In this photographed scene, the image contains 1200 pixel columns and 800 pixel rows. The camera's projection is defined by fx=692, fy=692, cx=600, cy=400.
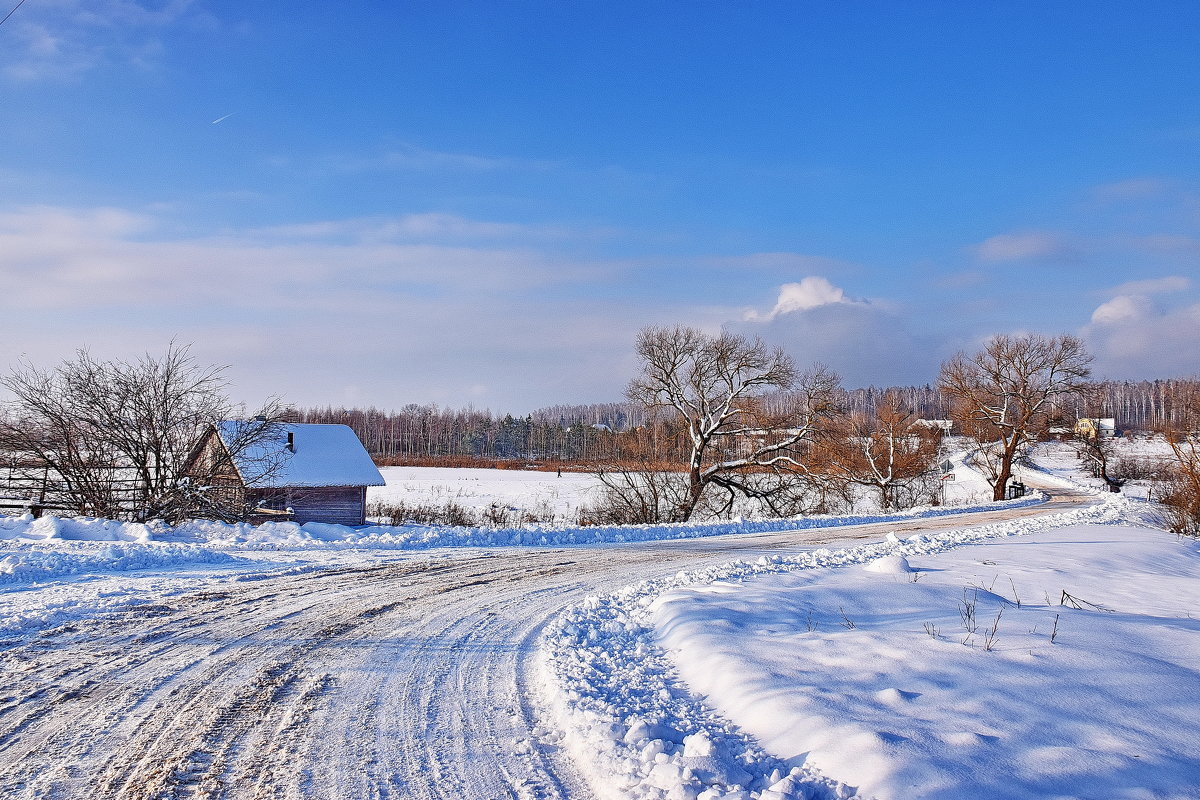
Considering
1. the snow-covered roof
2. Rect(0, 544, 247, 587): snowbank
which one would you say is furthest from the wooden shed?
Rect(0, 544, 247, 587): snowbank

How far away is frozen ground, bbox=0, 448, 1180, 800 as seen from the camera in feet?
12.7

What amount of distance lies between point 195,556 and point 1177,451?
3446 centimetres

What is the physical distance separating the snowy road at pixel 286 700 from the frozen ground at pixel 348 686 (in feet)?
0.07

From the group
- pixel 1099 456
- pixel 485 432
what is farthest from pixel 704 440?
pixel 485 432

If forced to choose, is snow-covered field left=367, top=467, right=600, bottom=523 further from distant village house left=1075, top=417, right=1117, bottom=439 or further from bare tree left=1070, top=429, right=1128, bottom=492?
bare tree left=1070, top=429, right=1128, bottom=492

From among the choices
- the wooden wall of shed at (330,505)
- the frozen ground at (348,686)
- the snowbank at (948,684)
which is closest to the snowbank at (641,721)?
the frozen ground at (348,686)

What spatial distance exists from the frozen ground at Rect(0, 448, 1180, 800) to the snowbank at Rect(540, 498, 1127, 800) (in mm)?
20

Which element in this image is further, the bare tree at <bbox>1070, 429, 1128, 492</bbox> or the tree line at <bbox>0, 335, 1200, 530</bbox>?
the bare tree at <bbox>1070, 429, 1128, 492</bbox>

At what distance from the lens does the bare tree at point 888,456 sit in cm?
3888

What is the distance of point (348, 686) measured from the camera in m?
5.47

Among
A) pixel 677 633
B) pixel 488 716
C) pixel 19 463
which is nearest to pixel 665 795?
pixel 488 716

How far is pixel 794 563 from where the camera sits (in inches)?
487

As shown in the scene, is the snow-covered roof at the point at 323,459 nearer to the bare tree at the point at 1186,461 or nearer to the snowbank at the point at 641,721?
the snowbank at the point at 641,721

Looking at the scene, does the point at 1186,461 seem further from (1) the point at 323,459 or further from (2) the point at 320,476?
(1) the point at 323,459
